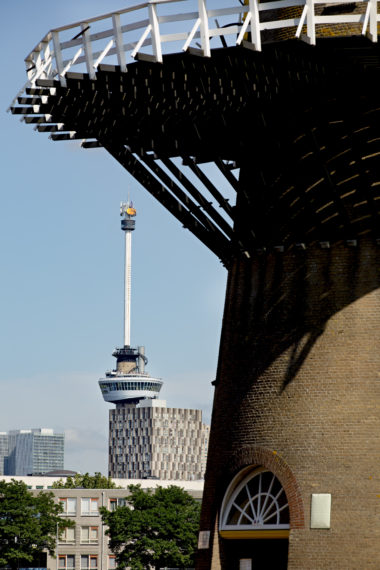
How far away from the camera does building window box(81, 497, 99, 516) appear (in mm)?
114625

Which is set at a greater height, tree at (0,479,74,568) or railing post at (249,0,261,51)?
railing post at (249,0,261,51)

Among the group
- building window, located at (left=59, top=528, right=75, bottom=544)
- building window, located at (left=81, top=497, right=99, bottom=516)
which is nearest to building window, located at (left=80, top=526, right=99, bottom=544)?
building window, located at (left=59, top=528, right=75, bottom=544)

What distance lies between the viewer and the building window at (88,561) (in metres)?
114

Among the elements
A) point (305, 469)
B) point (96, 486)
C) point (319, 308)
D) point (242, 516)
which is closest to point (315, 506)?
point (305, 469)

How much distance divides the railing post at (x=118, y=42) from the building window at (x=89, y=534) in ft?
308

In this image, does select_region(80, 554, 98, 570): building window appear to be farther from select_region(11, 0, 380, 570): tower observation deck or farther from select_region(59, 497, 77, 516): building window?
select_region(11, 0, 380, 570): tower observation deck

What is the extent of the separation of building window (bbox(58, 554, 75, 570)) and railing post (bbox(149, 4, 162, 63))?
9520 centimetres

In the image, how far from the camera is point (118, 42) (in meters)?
24.9

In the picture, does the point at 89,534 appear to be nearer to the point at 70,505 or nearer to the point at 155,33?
the point at 70,505

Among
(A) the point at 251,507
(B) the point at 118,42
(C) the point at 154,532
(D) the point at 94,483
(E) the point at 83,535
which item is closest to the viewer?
(B) the point at 118,42

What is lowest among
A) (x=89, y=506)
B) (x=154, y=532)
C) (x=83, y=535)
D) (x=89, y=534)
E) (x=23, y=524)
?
(x=83, y=535)

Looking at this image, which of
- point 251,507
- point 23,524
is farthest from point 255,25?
point 23,524

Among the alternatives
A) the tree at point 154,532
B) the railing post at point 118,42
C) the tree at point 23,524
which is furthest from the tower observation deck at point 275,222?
the tree at point 23,524

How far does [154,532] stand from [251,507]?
189 feet
